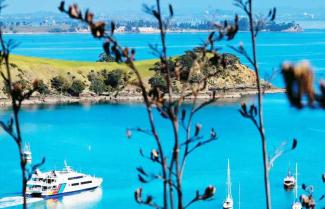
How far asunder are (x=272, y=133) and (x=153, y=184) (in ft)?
44.1

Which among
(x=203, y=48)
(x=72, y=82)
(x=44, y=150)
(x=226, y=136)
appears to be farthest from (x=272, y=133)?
(x=203, y=48)

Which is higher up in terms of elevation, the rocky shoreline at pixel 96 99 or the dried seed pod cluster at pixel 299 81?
the dried seed pod cluster at pixel 299 81

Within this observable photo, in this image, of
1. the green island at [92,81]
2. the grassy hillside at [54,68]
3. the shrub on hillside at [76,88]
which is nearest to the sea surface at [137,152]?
the green island at [92,81]

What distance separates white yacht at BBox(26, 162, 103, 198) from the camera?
2839 centimetres

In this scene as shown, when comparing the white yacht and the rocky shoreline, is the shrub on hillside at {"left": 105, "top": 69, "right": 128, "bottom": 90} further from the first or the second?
the white yacht

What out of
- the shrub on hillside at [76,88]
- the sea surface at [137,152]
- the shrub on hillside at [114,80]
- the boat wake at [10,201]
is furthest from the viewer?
the shrub on hillside at [114,80]

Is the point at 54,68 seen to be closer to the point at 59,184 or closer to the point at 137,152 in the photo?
the point at 137,152

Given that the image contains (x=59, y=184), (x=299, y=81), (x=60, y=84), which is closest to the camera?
(x=299, y=81)

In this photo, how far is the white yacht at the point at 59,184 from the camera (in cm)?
2839

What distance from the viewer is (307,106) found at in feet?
10.4

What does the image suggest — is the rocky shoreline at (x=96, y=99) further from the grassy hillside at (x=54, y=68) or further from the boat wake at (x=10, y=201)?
the boat wake at (x=10, y=201)

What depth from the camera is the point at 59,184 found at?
28625 millimetres

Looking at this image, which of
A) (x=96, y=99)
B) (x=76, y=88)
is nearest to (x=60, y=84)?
(x=76, y=88)

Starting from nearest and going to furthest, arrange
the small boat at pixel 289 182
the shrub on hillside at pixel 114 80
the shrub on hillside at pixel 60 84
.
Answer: the small boat at pixel 289 182 < the shrub on hillside at pixel 60 84 < the shrub on hillside at pixel 114 80
